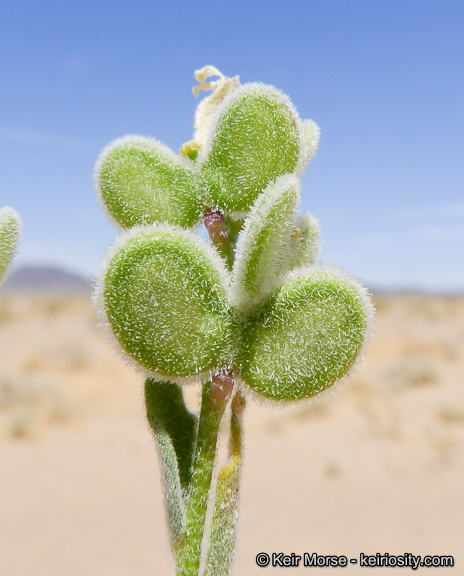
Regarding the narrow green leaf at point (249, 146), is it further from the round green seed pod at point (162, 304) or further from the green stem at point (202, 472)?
the green stem at point (202, 472)

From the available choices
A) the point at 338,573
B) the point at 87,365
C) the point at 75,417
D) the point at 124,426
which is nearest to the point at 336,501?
the point at 338,573

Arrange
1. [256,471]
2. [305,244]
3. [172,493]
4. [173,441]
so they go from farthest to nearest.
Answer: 1. [256,471]
2. [305,244]
3. [173,441]
4. [172,493]

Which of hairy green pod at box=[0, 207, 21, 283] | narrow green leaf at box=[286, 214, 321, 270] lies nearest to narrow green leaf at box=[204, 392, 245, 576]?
narrow green leaf at box=[286, 214, 321, 270]

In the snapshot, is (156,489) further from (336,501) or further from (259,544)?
(336,501)

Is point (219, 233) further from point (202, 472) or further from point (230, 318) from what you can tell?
point (202, 472)

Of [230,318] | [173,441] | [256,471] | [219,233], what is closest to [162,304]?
[230,318]

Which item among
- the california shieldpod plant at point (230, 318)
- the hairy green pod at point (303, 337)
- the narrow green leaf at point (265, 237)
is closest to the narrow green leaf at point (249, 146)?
the california shieldpod plant at point (230, 318)
